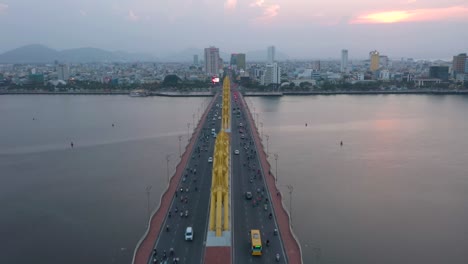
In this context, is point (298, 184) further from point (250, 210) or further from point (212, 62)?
point (212, 62)

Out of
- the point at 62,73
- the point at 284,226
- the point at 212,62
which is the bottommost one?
the point at 284,226

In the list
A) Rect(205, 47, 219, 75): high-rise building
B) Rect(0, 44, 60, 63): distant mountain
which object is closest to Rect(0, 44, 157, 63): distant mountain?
Rect(0, 44, 60, 63): distant mountain

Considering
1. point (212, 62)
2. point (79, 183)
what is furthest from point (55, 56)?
point (79, 183)

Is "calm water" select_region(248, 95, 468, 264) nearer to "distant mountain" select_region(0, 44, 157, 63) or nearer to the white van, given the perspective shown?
the white van

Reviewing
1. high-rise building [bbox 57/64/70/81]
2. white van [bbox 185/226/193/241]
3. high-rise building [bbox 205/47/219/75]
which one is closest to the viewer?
white van [bbox 185/226/193/241]

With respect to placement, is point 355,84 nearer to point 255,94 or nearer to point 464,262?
point 255,94

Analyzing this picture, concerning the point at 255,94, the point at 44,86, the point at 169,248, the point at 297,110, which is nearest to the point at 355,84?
the point at 255,94
